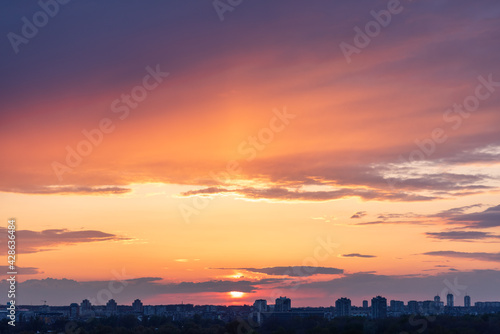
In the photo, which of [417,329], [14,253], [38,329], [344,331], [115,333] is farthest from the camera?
[38,329]

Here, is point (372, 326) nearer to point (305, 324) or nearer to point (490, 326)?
point (490, 326)

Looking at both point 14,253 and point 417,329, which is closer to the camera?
point 14,253

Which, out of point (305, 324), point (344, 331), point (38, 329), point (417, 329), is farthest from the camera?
point (38, 329)

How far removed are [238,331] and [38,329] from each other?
229ft

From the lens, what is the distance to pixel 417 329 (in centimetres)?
12631

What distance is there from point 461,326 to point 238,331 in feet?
145

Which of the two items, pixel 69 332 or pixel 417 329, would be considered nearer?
pixel 417 329

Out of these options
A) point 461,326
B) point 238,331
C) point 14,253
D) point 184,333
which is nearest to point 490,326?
point 461,326

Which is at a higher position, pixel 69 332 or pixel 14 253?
pixel 14 253

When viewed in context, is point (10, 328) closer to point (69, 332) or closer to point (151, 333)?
point (69, 332)

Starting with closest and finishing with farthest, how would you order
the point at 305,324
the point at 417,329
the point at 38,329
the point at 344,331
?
1. the point at 417,329
2. the point at 344,331
3. the point at 305,324
4. the point at 38,329

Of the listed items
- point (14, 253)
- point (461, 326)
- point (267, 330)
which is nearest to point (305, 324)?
point (267, 330)

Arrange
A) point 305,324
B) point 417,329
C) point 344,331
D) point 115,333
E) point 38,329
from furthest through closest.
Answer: point 38,329 < point 305,324 < point 115,333 < point 344,331 < point 417,329

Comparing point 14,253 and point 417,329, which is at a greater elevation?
point 14,253
